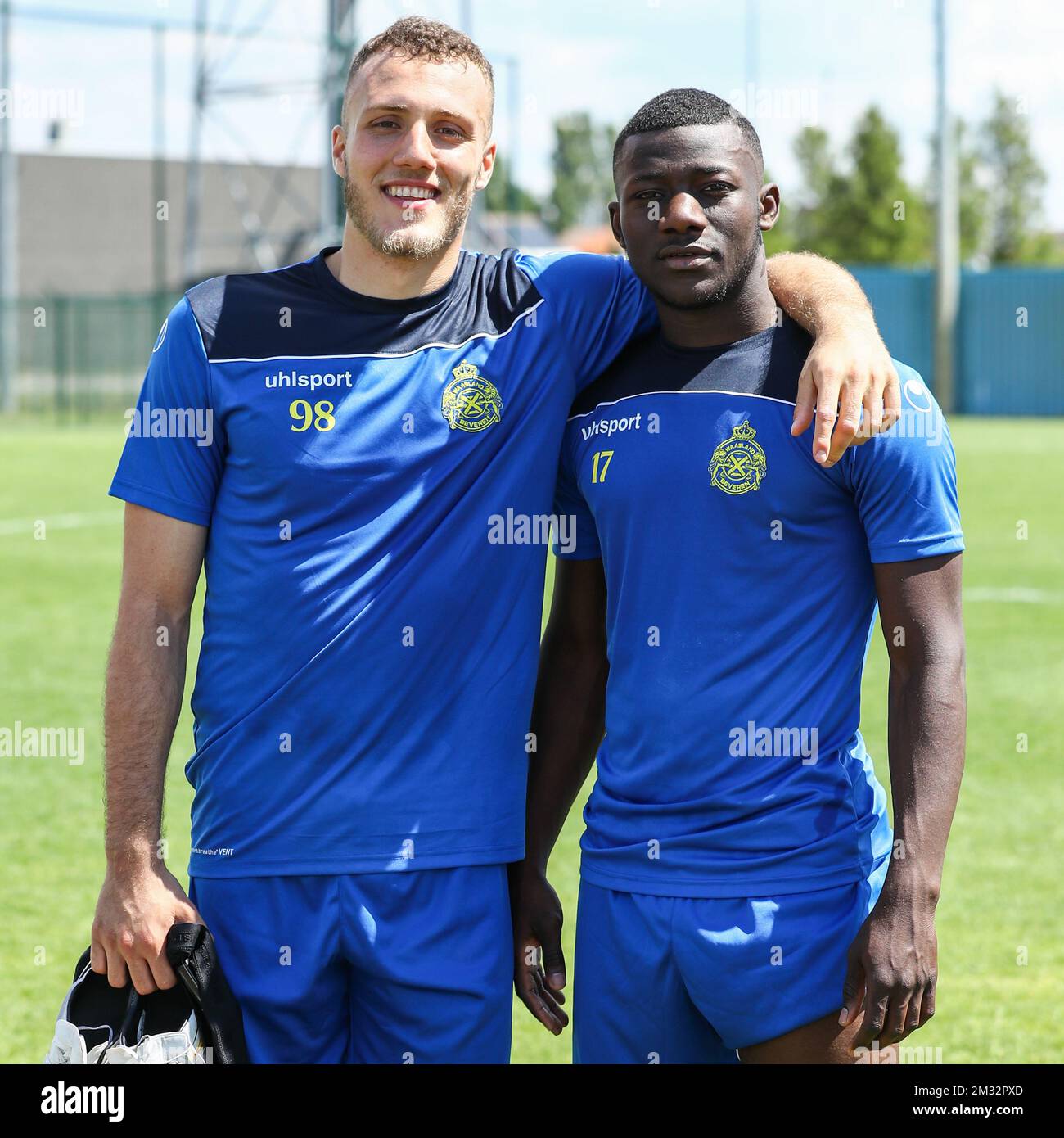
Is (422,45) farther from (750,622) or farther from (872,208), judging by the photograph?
(872,208)

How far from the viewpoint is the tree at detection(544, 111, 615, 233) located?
89.6 meters

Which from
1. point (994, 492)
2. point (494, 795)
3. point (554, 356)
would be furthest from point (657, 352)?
point (994, 492)

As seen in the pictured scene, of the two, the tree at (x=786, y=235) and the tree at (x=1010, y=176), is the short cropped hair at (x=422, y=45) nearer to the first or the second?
the tree at (x=786, y=235)

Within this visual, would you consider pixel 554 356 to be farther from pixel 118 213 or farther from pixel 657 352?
pixel 118 213

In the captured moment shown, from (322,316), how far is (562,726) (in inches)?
40.5

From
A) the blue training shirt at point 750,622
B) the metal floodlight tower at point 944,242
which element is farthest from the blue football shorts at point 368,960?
the metal floodlight tower at point 944,242

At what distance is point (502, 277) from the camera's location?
3559mm

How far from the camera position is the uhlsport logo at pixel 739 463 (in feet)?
10.4

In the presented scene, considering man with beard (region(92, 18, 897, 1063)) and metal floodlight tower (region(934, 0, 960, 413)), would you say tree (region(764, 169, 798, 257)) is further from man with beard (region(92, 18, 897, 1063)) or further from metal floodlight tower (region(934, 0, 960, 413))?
man with beard (region(92, 18, 897, 1063))

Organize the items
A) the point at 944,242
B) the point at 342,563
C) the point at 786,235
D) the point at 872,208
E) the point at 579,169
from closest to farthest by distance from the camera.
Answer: the point at 342,563 < the point at 944,242 < the point at 872,208 < the point at 786,235 < the point at 579,169

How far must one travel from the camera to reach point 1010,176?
5294 centimetres

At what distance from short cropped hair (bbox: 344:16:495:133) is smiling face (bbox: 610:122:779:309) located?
1.39ft

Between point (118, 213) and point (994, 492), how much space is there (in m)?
47.7

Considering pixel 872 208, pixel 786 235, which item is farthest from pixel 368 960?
pixel 786 235
